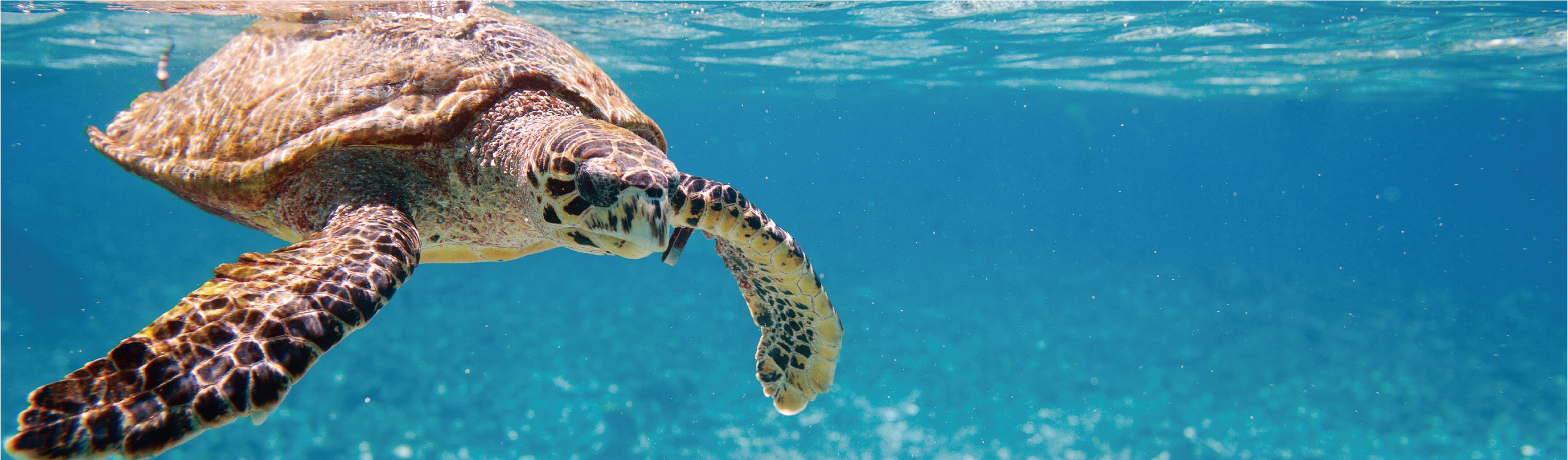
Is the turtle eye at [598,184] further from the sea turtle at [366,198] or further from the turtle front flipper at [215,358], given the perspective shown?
the turtle front flipper at [215,358]

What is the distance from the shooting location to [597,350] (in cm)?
1032

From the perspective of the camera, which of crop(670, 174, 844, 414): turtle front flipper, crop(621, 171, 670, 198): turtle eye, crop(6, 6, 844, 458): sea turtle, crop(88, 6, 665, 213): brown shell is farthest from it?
crop(88, 6, 665, 213): brown shell

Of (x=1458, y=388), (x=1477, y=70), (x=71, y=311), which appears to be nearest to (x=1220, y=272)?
(x=1477, y=70)

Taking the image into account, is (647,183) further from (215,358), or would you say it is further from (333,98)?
(333,98)

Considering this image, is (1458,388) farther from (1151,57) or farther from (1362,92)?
(1362,92)

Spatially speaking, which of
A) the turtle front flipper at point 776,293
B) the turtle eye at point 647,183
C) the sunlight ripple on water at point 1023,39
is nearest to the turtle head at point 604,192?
the turtle eye at point 647,183

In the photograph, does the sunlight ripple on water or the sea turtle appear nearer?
the sea turtle

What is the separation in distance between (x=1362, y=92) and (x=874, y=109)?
18.1 metres

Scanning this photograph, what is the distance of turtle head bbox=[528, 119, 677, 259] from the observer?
97.1 inches

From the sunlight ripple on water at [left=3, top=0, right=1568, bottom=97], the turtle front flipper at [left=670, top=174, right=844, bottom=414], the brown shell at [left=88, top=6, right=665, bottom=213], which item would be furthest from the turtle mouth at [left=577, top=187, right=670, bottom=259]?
the sunlight ripple on water at [left=3, top=0, right=1568, bottom=97]

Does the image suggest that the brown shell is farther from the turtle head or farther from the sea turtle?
the turtle head

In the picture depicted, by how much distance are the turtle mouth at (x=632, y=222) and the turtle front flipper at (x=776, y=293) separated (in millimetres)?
344

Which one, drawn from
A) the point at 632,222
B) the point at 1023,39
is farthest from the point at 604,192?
the point at 1023,39

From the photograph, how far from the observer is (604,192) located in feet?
8.18
